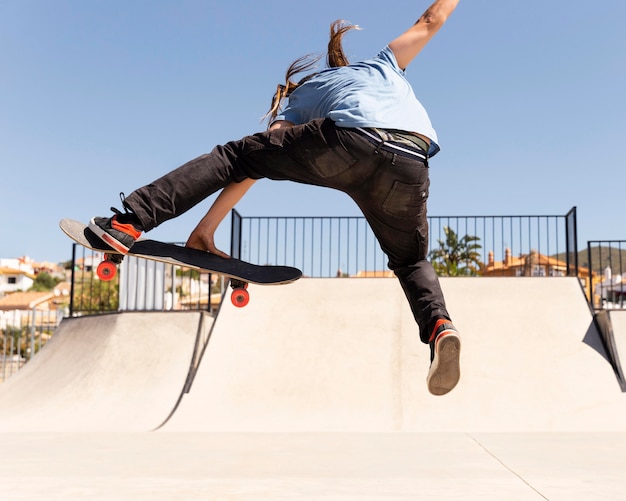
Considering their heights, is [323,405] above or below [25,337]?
above

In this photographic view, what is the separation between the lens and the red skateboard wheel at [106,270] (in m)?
3.52

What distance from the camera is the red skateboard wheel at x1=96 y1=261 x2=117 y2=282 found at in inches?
139

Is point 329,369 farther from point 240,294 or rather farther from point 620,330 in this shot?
point 240,294

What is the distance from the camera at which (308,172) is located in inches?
120

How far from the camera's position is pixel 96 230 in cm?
310

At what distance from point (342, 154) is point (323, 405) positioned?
653 cm

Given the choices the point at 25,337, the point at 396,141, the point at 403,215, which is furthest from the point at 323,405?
the point at 25,337

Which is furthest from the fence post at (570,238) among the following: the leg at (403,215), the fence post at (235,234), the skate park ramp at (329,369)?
the leg at (403,215)

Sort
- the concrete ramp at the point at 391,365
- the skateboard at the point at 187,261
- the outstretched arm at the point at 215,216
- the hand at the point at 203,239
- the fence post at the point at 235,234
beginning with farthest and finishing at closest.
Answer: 1. the fence post at the point at 235,234
2. the concrete ramp at the point at 391,365
3. the hand at the point at 203,239
4. the outstretched arm at the point at 215,216
5. the skateboard at the point at 187,261

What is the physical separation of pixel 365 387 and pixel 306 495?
604 cm

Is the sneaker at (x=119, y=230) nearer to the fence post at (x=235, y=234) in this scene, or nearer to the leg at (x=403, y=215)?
the leg at (x=403, y=215)

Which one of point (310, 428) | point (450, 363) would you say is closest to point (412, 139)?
point (450, 363)

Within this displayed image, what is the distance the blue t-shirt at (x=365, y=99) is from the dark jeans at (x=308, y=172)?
108 mm

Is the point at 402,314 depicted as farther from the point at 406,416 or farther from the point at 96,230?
the point at 96,230
